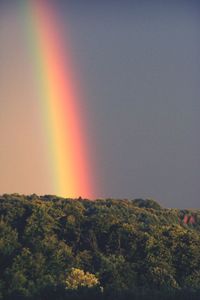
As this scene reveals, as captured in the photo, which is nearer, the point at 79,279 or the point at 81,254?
the point at 79,279

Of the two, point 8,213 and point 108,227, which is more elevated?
point 8,213

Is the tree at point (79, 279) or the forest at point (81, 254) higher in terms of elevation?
the forest at point (81, 254)

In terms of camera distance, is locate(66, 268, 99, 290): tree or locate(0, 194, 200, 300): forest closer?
locate(66, 268, 99, 290): tree

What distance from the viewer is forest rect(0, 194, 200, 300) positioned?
42.4 m

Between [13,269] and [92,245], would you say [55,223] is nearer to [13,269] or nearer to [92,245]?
Result: [92,245]

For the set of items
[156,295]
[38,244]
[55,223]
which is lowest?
[156,295]

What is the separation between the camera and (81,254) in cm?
5000

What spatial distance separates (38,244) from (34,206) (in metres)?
8.01

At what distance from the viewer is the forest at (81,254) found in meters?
42.4

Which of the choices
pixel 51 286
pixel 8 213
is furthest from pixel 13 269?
pixel 8 213

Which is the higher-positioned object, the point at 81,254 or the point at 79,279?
the point at 81,254

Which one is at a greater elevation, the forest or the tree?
the forest

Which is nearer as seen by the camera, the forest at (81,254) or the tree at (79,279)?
the tree at (79,279)

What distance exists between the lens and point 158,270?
143 feet
